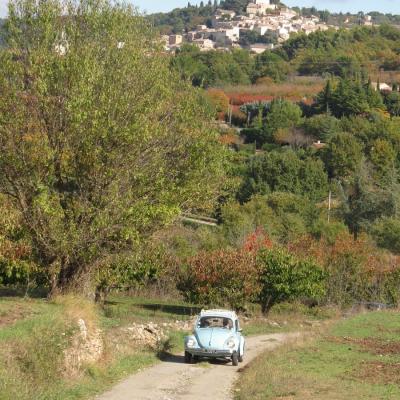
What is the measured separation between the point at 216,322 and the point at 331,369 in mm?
4053

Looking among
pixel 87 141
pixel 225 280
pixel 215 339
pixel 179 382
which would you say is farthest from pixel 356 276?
pixel 179 382

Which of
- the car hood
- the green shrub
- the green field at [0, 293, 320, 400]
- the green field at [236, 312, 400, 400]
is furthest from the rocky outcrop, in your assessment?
the green shrub

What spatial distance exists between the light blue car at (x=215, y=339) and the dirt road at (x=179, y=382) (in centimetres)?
37

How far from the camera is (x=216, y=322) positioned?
2512 cm

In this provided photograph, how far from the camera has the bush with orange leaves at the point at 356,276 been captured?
52281 millimetres

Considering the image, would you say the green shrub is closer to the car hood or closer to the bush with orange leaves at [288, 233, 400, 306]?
the bush with orange leaves at [288, 233, 400, 306]

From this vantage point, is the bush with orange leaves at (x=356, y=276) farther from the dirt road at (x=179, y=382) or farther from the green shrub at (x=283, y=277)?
the dirt road at (x=179, y=382)

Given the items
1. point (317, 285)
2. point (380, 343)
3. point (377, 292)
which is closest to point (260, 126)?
point (377, 292)

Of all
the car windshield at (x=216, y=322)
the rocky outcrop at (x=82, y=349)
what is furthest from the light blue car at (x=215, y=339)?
the rocky outcrop at (x=82, y=349)

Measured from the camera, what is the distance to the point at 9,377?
15688 millimetres

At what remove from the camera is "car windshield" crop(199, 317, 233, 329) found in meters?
25.0

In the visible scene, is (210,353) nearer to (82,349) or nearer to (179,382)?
(179,382)

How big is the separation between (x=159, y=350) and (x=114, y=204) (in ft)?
16.2

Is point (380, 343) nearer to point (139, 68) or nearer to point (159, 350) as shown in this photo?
point (159, 350)
